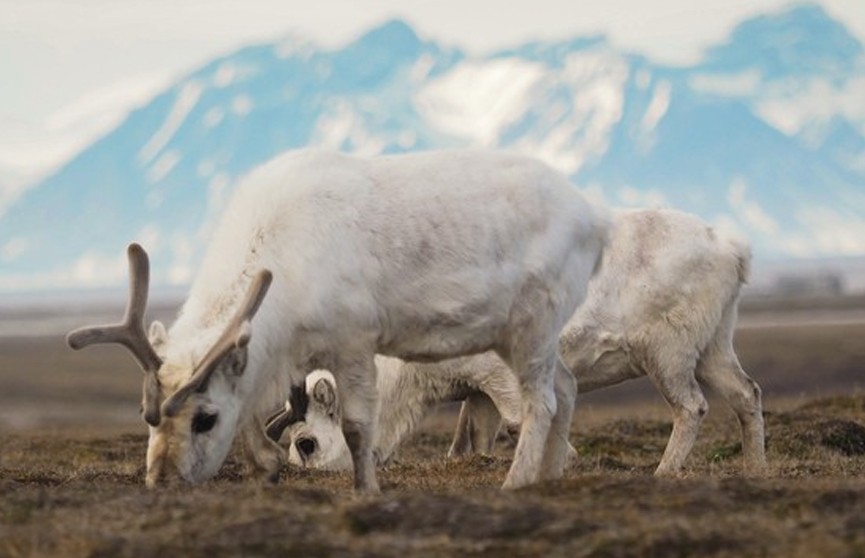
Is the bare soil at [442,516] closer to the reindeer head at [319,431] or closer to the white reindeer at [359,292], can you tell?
the white reindeer at [359,292]

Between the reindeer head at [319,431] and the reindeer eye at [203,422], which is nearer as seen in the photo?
the reindeer eye at [203,422]

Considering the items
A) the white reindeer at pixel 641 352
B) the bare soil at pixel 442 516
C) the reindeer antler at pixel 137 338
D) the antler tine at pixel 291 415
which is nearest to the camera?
the bare soil at pixel 442 516

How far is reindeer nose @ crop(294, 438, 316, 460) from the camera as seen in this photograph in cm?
1748

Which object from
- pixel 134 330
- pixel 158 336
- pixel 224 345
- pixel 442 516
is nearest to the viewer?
pixel 442 516

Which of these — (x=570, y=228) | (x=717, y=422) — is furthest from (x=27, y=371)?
(x=570, y=228)

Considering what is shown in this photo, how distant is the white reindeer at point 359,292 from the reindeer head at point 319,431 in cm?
→ 390

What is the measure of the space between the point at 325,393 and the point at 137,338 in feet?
18.1

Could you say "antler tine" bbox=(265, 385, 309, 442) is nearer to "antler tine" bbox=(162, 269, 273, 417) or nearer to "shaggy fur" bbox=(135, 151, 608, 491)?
"shaggy fur" bbox=(135, 151, 608, 491)

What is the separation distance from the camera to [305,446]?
1753cm

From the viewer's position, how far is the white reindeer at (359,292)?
12.1 metres

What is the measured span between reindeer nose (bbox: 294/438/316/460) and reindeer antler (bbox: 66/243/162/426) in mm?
5202

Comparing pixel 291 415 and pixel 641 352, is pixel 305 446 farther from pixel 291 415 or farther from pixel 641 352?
pixel 641 352

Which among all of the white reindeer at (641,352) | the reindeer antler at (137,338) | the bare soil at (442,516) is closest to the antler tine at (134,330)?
the reindeer antler at (137,338)

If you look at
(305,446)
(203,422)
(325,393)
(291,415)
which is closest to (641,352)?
(325,393)
